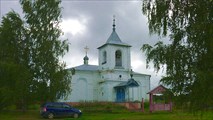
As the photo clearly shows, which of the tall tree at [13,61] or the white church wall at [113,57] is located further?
the white church wall at [113,57]

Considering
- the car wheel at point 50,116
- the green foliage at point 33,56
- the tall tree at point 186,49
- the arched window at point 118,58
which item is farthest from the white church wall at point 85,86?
the tall tree at point 186,49

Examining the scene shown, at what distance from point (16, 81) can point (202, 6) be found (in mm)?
21310

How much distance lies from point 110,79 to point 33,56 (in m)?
20.0

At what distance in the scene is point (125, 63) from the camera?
52.2 meters

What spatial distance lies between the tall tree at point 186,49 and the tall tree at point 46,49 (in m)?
18.5

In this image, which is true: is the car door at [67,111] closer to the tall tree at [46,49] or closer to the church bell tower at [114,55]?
the tall tree at [46,49]

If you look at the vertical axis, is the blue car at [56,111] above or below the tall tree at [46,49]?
below

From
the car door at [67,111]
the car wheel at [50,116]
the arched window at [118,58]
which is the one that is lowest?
the car wheel at [50,116]

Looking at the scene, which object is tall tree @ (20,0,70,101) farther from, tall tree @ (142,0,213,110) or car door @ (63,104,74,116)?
tall tree @ (142,0,213,110)

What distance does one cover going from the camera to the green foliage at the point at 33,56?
99.9 feet

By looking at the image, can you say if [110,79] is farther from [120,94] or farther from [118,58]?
A: [118,58]

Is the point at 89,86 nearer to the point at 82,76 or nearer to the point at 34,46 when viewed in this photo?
the point at 82,76

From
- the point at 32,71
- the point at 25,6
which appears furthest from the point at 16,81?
the point at 25,6

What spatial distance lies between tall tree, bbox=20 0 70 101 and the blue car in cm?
95
